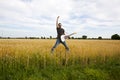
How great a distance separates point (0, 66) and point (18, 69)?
75 centimetres

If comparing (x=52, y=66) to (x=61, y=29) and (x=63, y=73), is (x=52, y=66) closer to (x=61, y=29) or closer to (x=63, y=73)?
(x=63, y=73)

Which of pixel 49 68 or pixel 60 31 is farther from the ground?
pixel 60 31

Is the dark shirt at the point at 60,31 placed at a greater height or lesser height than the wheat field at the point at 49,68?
greater

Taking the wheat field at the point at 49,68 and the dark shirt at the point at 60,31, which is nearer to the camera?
the wheat field at the point at 49,68

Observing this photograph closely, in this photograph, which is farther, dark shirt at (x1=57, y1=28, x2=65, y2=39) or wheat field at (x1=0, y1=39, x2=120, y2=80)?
dark shirt at (x1=57, y1=28, x2=65, y2=39)

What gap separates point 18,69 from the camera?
937 cm

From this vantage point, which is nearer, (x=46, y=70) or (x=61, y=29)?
(x=46, y=70)

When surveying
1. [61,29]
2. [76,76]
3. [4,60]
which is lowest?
[76,76]

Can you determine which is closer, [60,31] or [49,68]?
[49,68]

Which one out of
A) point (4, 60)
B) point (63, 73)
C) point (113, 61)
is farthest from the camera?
point (113, 61)

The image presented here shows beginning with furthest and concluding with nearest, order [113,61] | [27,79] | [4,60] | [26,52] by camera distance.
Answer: [113,61]
[26,52]
[4,60]
[27,79]

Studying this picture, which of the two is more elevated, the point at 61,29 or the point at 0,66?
the point at 61,29

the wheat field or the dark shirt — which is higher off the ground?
the dark shirt

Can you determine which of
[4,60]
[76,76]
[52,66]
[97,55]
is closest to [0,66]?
[4,60]
